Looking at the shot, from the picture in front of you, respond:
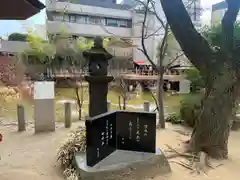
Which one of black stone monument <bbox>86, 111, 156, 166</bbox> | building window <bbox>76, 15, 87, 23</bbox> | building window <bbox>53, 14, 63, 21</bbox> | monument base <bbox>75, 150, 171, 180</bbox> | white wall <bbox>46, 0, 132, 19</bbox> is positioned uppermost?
white wall <bbox>46, 0, 132, 19</bbox>

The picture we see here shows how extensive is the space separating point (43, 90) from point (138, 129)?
2.98 m

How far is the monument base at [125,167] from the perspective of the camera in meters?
2.72

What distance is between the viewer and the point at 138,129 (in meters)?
3.14

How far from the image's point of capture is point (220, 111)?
144 inches

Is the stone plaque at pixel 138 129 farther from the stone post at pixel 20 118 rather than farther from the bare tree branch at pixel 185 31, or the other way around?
the stone post at pixel 20 118

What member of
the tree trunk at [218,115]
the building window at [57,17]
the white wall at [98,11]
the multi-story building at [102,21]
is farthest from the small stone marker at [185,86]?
the white wall at [98,11]

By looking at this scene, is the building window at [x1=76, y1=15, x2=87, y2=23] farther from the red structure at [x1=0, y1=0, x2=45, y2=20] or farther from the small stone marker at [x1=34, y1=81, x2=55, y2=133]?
the red structure at [x1=0, y1=0, x2=45, y2=20]

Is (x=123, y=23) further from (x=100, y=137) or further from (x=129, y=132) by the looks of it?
(x=100, y=137)

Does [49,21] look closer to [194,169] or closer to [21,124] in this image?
[21,124]

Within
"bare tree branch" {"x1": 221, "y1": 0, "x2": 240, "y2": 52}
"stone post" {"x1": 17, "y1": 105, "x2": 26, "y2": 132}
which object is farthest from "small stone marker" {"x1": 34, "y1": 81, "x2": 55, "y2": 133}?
"bare tree branch" {"x1": 221, "y1": 0, "x2": 240, "y2": 52}

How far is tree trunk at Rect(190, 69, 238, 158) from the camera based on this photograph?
11.8ft

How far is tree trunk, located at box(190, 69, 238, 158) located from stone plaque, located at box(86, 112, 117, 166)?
1.54 metres

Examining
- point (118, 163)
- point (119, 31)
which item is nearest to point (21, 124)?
point (118, 163)

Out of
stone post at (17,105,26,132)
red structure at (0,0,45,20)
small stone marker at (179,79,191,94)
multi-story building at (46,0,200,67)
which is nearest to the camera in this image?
red structure at (0,0,45,20)
